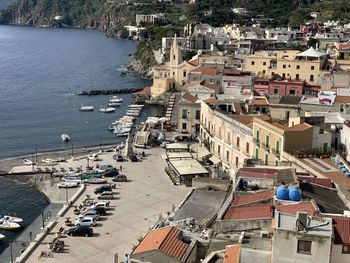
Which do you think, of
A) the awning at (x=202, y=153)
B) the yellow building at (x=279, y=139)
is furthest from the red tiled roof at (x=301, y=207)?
the awning at (x=202, y=153)

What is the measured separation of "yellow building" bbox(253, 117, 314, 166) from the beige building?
2.36m

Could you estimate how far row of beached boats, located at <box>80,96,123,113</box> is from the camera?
75262 mm

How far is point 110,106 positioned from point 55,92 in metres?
17.8

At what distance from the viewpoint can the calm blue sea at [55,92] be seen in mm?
61250

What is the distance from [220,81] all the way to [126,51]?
3919 inches

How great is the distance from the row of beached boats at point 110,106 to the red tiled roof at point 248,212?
52595 mm

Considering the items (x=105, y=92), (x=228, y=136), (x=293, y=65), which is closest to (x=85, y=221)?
(x=228, y=136)

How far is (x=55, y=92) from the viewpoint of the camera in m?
92.8

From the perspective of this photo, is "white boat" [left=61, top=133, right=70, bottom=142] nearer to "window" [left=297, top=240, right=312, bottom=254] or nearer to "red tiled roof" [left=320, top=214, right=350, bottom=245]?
"red tiled roof" [left=320, top=214, right=350, bottom=245]

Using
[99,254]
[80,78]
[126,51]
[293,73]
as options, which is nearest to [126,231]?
[99,254]

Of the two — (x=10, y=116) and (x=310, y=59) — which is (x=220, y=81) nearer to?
(x=310, y=59)

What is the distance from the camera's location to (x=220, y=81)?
6700cm

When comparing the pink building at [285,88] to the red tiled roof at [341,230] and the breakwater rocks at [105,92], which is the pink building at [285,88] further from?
the red tiled roof at [341,230]

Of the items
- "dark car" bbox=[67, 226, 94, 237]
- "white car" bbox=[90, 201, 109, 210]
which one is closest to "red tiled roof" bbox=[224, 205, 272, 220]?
"dark car" bbox=[67, 226, 94, 237]
